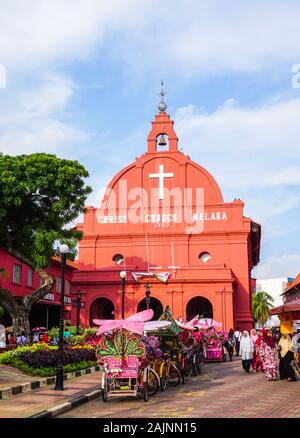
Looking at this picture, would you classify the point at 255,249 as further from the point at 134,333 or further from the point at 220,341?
the point at 134,333

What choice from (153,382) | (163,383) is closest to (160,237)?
(163,383)

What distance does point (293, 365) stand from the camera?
1490 centimetres

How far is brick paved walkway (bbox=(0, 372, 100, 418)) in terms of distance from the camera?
9332mm

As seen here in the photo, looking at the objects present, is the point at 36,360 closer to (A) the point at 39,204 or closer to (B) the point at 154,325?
(B) the point at 154,325

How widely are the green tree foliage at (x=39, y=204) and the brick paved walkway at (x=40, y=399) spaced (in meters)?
10.4

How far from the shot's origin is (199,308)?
119ft

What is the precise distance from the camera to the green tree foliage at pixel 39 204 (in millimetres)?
24219

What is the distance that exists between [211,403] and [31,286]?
92.6ft

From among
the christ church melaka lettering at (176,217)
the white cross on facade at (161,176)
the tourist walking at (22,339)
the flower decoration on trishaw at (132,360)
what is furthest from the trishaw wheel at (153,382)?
the white cross on facade at (161,176)

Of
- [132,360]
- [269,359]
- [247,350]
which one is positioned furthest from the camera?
[247,350]

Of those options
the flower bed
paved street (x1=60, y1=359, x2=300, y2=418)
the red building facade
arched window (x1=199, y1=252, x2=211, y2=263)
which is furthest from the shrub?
arched window (x1=199, y1=252, x2=211, y2=263)

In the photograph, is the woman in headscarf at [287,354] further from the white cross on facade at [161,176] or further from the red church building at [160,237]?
the white cross on facade at [161,176]

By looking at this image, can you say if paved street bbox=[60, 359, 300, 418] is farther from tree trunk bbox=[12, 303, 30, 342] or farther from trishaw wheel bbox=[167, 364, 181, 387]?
tree trunk bbox=[12, 303, 30, 342]
